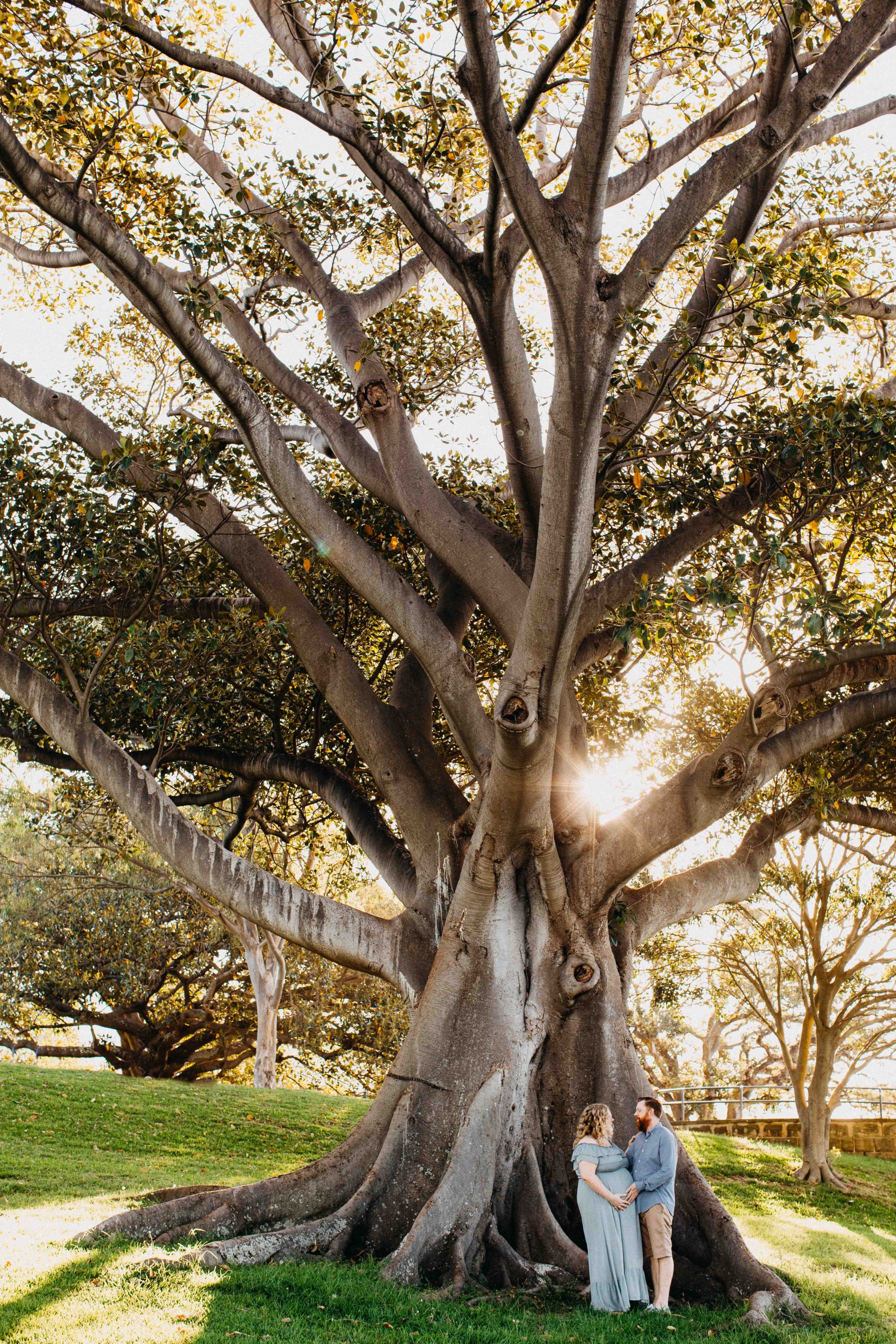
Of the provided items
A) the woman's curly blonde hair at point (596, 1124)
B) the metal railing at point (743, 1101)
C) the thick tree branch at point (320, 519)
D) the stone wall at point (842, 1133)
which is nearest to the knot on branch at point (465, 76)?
the thick tree branch at point (320, 519)

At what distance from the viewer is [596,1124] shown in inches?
259

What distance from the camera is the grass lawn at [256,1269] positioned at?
5.12 meters

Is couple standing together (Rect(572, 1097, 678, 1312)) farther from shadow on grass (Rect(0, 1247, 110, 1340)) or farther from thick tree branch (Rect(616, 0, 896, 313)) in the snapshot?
thick tree branch (Rect(616, 0, 896, 313))

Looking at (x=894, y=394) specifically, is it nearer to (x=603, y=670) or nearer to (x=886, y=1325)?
(x=603, y=670)

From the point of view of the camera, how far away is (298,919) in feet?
26.4

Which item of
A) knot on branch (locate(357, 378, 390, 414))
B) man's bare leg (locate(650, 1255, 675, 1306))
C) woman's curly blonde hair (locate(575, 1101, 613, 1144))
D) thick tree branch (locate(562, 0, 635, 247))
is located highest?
knot on branch (locate(357, 378, 390, 414))

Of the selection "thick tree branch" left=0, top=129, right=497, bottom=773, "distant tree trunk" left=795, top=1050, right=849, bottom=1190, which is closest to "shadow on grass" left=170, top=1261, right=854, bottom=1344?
"thick tree branch" left=0, top=129, right=497, bottom=773

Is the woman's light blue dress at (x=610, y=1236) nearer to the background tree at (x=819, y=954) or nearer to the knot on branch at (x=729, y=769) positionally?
the knot on branch at (x=729, y=769)

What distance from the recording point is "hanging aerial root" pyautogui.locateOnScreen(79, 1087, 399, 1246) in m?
6.77

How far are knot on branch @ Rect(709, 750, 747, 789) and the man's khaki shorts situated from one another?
281 cm

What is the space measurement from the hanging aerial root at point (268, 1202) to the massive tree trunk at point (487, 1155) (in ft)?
0.04

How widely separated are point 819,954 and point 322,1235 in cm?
1140

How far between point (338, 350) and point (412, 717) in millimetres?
3294

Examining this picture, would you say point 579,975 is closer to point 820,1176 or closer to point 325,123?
point 325,123
